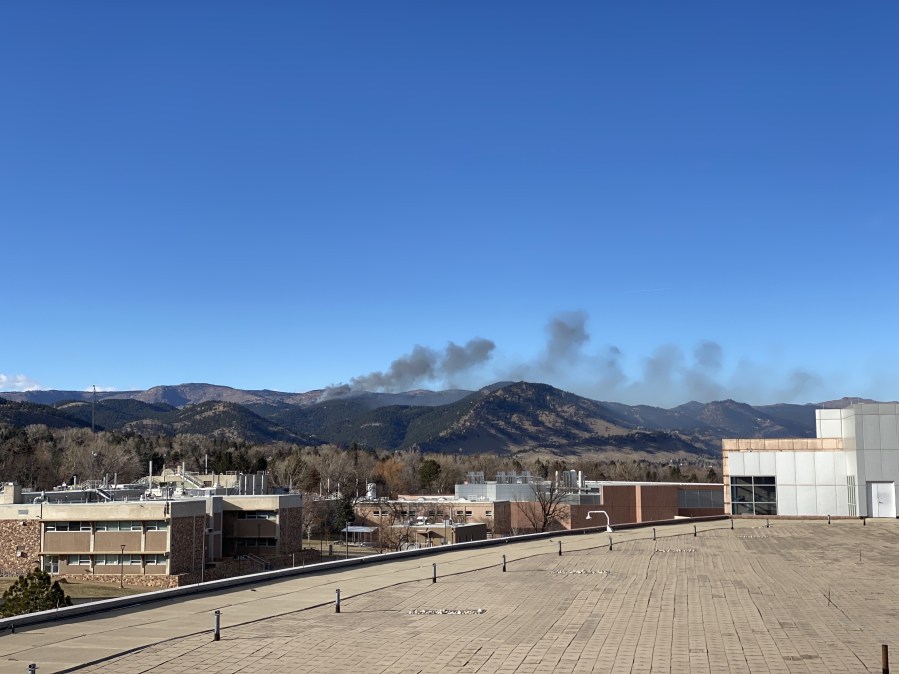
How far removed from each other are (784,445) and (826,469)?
284cm

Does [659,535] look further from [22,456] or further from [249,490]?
[22,456]

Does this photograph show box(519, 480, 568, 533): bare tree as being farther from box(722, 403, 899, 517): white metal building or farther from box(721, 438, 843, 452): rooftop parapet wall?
box(722, 403, 899, 517): white metal building

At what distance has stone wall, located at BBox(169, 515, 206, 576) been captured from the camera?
6269cm

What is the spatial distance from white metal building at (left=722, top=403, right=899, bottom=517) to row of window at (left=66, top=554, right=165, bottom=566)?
37.7 metres

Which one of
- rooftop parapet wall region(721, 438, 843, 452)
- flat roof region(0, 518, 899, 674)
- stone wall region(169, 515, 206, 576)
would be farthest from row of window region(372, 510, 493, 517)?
flat roof region(0, 518, 899, 674)

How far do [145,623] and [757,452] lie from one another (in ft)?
141

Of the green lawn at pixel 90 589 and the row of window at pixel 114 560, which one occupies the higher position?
the row of window at pixel 114 560

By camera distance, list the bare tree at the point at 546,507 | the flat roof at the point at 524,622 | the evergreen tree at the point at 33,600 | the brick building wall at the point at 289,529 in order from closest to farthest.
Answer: the flat roof at the point at 524,622, the evergreen tree at the point at 33,600, the brick building wall at the point at 289,529, the bare tree at the point at 546,507

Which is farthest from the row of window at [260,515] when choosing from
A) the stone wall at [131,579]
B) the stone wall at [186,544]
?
the stone wall at [131,579]

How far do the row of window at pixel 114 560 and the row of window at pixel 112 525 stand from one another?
183cm

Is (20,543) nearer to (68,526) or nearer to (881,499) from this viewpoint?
(68,526)

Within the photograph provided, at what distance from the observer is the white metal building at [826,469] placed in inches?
2062

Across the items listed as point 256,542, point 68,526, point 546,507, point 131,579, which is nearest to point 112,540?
point 131,579

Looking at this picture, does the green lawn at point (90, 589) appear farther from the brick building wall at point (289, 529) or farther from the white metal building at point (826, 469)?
the white metal building at point (826, 469)
